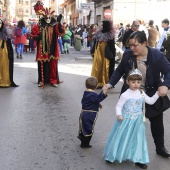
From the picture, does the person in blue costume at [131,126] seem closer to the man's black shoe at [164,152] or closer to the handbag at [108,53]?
the man's black shoe at [164,152]

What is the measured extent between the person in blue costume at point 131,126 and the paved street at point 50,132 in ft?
0.75

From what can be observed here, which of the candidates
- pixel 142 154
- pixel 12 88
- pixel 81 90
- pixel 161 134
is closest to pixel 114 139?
pixel 142 154

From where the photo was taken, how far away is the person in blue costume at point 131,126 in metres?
4.14

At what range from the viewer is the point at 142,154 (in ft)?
13.8

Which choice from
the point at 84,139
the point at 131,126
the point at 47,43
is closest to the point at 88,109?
the point at 84,139

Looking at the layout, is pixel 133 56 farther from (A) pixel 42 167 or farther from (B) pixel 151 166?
(A) pixel 42 167

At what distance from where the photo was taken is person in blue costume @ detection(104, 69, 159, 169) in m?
4.14

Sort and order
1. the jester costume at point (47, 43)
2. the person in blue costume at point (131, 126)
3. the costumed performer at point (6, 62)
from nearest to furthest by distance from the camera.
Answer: the person in blue costume at point (131, 126)
the jester costume at point (47, 43)
the costumed performer at point (6, 62)

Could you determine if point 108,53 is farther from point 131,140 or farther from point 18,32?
point 18,32

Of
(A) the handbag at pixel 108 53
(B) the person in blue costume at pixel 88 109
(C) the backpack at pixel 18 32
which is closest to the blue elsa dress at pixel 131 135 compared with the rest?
(B) the person in blue costume at pixel 88 109

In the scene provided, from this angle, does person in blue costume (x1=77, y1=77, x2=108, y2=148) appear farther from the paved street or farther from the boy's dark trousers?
the paved street

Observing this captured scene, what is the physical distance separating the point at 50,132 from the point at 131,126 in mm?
1883

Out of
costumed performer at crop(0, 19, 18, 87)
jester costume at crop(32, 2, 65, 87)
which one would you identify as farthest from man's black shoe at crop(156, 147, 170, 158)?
costumed performer at crop(0, 19, 18, 87)

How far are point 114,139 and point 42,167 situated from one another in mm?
940
